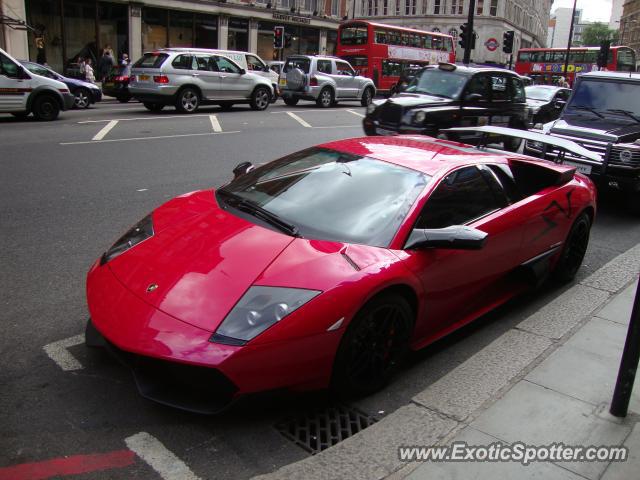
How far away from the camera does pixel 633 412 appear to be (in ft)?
10.6

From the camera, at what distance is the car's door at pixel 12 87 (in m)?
13.9

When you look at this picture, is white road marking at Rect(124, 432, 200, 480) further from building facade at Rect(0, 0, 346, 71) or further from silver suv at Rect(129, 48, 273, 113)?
building facade at Rect(0, 0, 346, 71)

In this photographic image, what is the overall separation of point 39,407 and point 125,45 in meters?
33.5

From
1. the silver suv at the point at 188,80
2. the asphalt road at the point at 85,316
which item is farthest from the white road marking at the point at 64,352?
the silver suv at the point at 188,80

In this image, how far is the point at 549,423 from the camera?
10.2ft

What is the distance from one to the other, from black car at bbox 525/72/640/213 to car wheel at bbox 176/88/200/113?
11.5 meters

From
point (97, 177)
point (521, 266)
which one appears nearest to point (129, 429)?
point (521, 266)

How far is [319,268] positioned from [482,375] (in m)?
1.24

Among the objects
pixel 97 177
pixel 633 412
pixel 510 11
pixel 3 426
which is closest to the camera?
pixel 3 426

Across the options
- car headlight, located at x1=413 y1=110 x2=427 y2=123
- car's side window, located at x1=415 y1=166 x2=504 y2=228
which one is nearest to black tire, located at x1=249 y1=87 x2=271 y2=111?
car headlight, located at x1=413 y1=110 x2=427 y2=123

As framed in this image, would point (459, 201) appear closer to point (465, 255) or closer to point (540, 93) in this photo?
point (465, 255)

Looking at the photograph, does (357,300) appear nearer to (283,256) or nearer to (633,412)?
(283,256)

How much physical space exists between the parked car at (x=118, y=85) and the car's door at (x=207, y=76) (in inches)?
161

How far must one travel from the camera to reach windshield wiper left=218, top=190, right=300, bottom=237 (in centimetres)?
362
